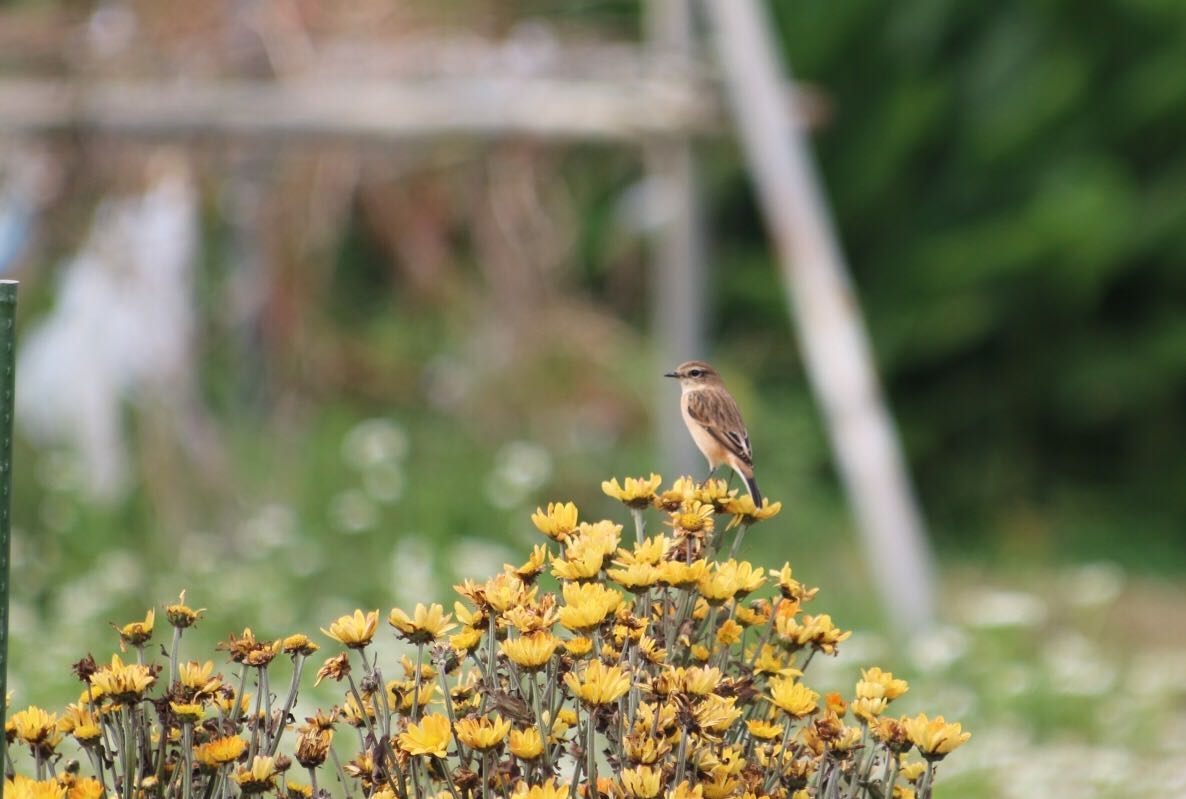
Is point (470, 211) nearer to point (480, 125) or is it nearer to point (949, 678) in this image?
point (480, 125)

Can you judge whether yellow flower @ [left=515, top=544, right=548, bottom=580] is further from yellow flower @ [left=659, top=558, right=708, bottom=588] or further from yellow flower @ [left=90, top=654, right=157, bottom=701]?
yellow flower @ [left=90, top=654, right=157, bottom=701]

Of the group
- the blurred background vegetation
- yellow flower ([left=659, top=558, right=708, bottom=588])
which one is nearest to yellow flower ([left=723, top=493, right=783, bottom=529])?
yellow flower ([left=659, top=558, right=708, bottom=588])

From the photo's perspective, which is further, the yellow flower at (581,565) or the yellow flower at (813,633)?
the yellow flower at (813,633)

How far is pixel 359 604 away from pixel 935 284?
4.08m

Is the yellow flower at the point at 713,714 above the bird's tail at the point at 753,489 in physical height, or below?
below

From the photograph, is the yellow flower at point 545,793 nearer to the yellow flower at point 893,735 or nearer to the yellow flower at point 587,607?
the yellow flower at point 587,607

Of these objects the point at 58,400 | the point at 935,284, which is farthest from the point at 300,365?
the point at 935,284

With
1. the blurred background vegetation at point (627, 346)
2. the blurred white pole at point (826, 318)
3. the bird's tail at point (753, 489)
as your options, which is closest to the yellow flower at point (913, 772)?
the bird's tail at point (753, 489)

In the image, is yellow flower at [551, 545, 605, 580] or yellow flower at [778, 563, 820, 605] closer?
yellow flower at [551, 545, 605, 580]

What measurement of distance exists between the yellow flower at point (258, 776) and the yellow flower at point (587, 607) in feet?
1.13

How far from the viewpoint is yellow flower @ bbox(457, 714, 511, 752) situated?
5.72 feet

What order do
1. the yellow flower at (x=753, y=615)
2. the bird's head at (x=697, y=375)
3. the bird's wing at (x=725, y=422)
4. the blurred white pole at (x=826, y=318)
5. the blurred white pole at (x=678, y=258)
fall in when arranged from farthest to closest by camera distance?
the blurred white pole at (x=678, y=258) → the blurred white pole at (x=826, y=318) → the bird's head at (x=697, y=375) → the bird's wing at (x=725, y=422) → the yellow flower at (x=753, y=615)

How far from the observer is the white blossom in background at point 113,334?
592 cm

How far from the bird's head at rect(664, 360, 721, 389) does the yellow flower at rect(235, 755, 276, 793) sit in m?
0.95
